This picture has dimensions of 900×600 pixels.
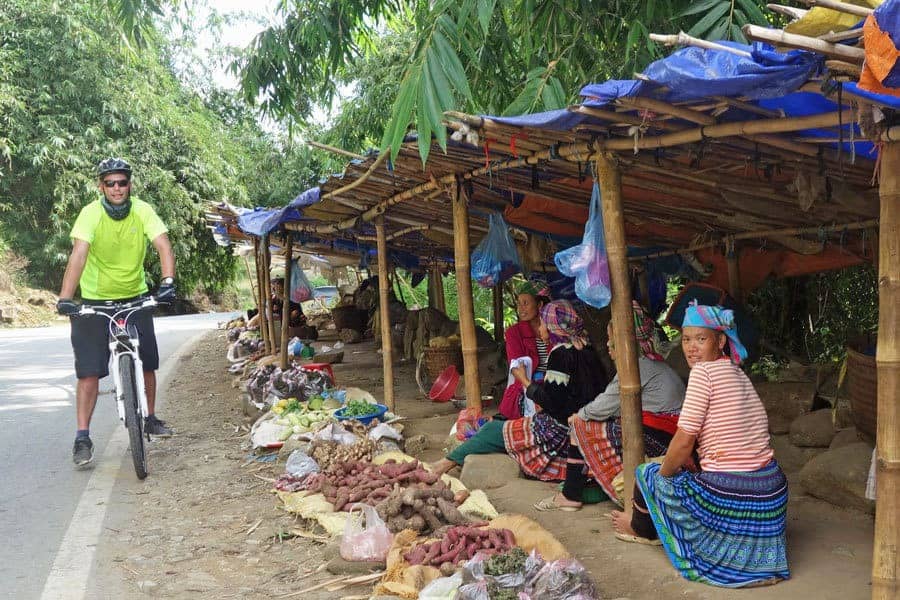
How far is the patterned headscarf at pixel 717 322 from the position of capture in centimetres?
404

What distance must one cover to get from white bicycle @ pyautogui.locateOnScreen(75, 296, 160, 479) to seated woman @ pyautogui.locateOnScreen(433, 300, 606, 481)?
223cm

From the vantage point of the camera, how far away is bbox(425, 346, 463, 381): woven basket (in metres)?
10.2

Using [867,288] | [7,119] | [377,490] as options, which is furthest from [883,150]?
[7,119]

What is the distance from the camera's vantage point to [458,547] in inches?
161

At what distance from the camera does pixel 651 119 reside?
157 inches

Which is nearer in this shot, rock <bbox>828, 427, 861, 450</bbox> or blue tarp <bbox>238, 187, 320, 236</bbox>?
rock <bbox>828, 427, 861, 450</bbox>

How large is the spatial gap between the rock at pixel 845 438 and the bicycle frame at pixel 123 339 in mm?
4976

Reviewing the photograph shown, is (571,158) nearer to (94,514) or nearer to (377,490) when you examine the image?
(377,490)

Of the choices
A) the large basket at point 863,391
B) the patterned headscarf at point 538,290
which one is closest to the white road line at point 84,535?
the patterned headscarf at point 538,290

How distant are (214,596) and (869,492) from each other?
3188mm

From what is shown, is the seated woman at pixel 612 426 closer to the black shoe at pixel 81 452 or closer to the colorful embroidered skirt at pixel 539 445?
the colorful embroidered skirt at pixel 539 445

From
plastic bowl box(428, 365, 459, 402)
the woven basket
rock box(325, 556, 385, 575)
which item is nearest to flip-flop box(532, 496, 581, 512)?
rock box(325, 556, 385, 575)

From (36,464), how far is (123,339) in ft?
4.50

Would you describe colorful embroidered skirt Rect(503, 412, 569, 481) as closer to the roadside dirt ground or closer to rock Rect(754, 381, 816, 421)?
the roadside dirt ground
